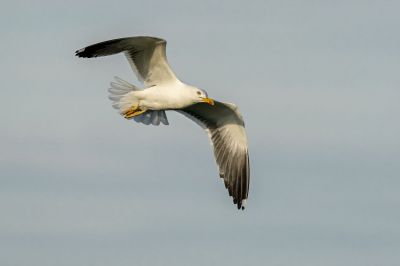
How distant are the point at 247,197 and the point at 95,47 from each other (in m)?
4.67

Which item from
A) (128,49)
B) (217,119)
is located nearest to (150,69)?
(128,49)

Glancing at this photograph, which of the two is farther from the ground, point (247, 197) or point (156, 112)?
point (156, 112)

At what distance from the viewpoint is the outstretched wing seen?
17766 mm

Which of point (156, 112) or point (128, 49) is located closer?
point (128, 49)

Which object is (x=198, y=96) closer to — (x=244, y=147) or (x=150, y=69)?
(x=150, y=69)

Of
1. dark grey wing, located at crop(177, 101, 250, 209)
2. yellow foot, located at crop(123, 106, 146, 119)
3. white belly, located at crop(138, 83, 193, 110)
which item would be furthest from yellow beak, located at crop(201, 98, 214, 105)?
dark grey wing, located at crop(177, 101, 250, 209)

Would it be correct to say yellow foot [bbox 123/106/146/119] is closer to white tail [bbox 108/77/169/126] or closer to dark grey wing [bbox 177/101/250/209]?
white tail [bbox 108/77/169/126]

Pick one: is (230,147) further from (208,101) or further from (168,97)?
(168,97)

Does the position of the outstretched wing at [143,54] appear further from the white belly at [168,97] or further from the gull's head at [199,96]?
the gull's head at [199,96]

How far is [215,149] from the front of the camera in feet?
67.5

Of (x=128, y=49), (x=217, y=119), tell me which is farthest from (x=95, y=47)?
(x=217, y=119)

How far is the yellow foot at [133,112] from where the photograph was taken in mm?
18703

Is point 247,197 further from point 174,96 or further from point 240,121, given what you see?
point 174,96

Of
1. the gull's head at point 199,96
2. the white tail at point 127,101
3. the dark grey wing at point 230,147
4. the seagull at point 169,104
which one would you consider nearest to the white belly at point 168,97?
the seagull at point 169,104
